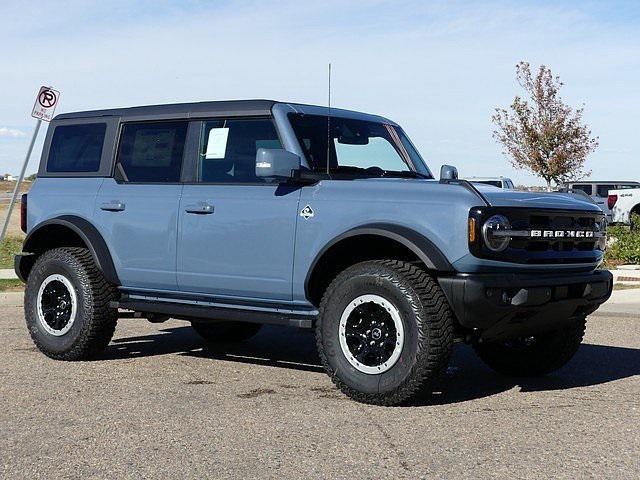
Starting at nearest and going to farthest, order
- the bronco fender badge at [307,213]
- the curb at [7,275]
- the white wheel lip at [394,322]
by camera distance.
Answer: the white wheel lip at [394,322] < the bronco fender badge at [307,213] < the curb at [7,275]

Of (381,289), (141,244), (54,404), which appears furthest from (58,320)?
(381,289)

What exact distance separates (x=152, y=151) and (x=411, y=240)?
2.54 meters

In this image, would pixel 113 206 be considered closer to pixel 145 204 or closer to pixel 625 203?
pixel 145 204

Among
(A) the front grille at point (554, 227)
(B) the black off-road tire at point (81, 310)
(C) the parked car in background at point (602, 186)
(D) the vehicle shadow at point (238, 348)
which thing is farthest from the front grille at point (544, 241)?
(C) the parked car in background at point (602, 186)

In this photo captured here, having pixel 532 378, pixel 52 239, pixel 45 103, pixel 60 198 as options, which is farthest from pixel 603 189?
pixel 60 198

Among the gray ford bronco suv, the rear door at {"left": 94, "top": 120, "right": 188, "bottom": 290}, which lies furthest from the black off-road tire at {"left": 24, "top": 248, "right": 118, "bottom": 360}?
the rear door at {"left": 94, "top": 120, "right": 188, "bottom": 290}

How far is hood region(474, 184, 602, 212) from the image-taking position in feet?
19.6

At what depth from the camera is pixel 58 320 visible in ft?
Answer: 25.8

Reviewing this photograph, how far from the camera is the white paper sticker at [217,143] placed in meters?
7.19

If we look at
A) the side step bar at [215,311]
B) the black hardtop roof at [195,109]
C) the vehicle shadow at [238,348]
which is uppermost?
the black hardtop roof at [195,109]

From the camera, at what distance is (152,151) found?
25.0ft

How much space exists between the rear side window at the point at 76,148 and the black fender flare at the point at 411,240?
2630 millimetres

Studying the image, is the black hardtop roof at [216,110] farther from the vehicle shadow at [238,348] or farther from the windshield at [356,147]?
the vehicle shadow at [238,348]

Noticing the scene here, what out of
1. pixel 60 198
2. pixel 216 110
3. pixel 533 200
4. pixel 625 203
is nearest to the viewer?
pixel 533 200
